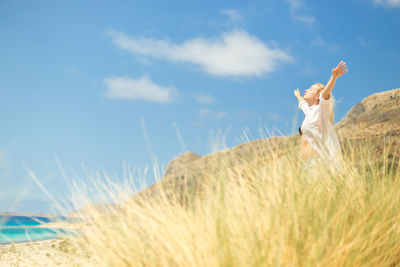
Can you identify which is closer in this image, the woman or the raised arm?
the woman

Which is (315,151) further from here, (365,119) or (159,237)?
(365,119)

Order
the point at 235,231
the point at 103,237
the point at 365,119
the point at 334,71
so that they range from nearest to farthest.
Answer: the point at 235,231
the point at 103,237
the point at 334,71
the point at 365,119

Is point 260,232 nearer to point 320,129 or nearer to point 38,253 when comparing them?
point 320,129

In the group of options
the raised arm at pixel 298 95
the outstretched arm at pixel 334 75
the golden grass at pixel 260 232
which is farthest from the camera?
the raised arm at pixel 298 95

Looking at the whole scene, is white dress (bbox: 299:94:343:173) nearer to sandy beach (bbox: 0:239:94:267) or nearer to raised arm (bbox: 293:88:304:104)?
raised arm (bbox: 293:88:304:104)

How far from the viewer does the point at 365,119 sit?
12289 millimetres

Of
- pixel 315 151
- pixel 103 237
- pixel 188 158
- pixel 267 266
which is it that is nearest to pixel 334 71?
pixel 315 151

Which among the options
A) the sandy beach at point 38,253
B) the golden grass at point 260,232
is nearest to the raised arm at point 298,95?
the golden grass at point 260,232

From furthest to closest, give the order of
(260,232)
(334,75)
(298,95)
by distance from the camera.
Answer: (298,95)
(334,75)
(260,232)

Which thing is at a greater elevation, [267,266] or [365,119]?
[365,119]

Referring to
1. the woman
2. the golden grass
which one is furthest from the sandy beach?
the woman

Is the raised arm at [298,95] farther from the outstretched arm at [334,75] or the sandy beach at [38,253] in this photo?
the sandy beach at [38,253]

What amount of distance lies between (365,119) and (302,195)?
11.5 meters

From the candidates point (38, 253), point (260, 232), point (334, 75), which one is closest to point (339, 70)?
point (334, 75)
